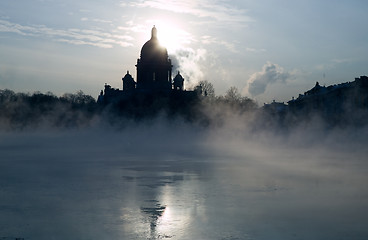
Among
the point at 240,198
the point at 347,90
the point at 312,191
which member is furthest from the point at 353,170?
the point at 347,90

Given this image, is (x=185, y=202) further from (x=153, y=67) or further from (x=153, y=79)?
(x=153, y=79)

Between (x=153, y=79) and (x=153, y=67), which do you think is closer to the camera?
(x=153, y=67)

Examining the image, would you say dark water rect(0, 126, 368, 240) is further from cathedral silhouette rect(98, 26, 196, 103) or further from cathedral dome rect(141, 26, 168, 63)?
cathedral dome rect(141, 26, 168, 63)

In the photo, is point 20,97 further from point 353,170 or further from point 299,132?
point 353,170

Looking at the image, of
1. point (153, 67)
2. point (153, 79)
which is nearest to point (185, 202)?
point (153, 67)

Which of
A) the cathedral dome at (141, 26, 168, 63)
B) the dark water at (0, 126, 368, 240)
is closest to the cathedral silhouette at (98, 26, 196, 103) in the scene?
the cathedral dome at (141, 26, 168, 63)

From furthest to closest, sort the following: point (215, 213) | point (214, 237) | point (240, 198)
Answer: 1. point (240, 198)
2. point (215, 213)
3. point (214, 237)

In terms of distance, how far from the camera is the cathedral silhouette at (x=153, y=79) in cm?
11881

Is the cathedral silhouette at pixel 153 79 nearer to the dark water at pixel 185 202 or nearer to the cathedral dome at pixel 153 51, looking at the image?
the cathedral dome at pixel 153 51

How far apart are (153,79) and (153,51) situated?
19.7ft

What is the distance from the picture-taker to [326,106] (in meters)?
87.3

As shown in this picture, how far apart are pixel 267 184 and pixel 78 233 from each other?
1224 cm

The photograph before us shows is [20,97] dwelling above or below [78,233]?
above

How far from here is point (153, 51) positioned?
122 m
